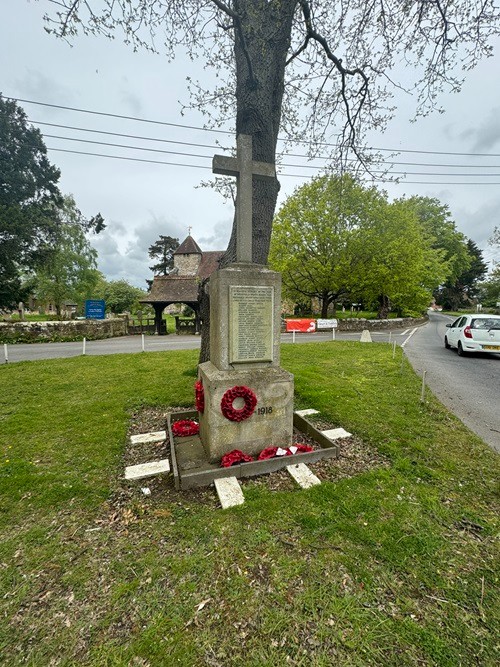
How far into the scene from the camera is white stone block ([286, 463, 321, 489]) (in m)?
3.30

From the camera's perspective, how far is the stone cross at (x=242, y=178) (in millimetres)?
3882

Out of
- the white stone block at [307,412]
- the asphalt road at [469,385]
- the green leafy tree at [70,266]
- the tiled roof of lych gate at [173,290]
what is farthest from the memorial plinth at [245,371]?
the green leafy tree at [70,266]

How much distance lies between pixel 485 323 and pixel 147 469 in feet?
40.1

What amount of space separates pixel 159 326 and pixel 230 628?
2296 centimetres

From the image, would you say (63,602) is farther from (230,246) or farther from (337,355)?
(337,355)

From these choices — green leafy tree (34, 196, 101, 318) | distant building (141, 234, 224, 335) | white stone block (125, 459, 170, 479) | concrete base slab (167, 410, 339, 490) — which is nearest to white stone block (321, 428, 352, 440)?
concrete base slab (167, 410, 339, 490)

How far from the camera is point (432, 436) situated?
174 inches

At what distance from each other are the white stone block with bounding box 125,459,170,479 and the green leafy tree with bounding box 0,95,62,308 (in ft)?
72.2

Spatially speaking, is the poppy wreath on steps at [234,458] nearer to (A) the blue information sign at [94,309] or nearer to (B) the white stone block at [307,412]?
(B) the white stone block at [307,412]

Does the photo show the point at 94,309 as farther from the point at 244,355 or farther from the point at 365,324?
the point at 365,324

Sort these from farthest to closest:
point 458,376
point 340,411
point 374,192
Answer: point 374,192
point 458,376
point 340,411

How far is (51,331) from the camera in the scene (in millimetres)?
17906

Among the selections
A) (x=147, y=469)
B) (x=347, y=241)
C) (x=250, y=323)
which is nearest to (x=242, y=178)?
(x=250, y=323)

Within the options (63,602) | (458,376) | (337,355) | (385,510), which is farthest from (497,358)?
(63,602)
